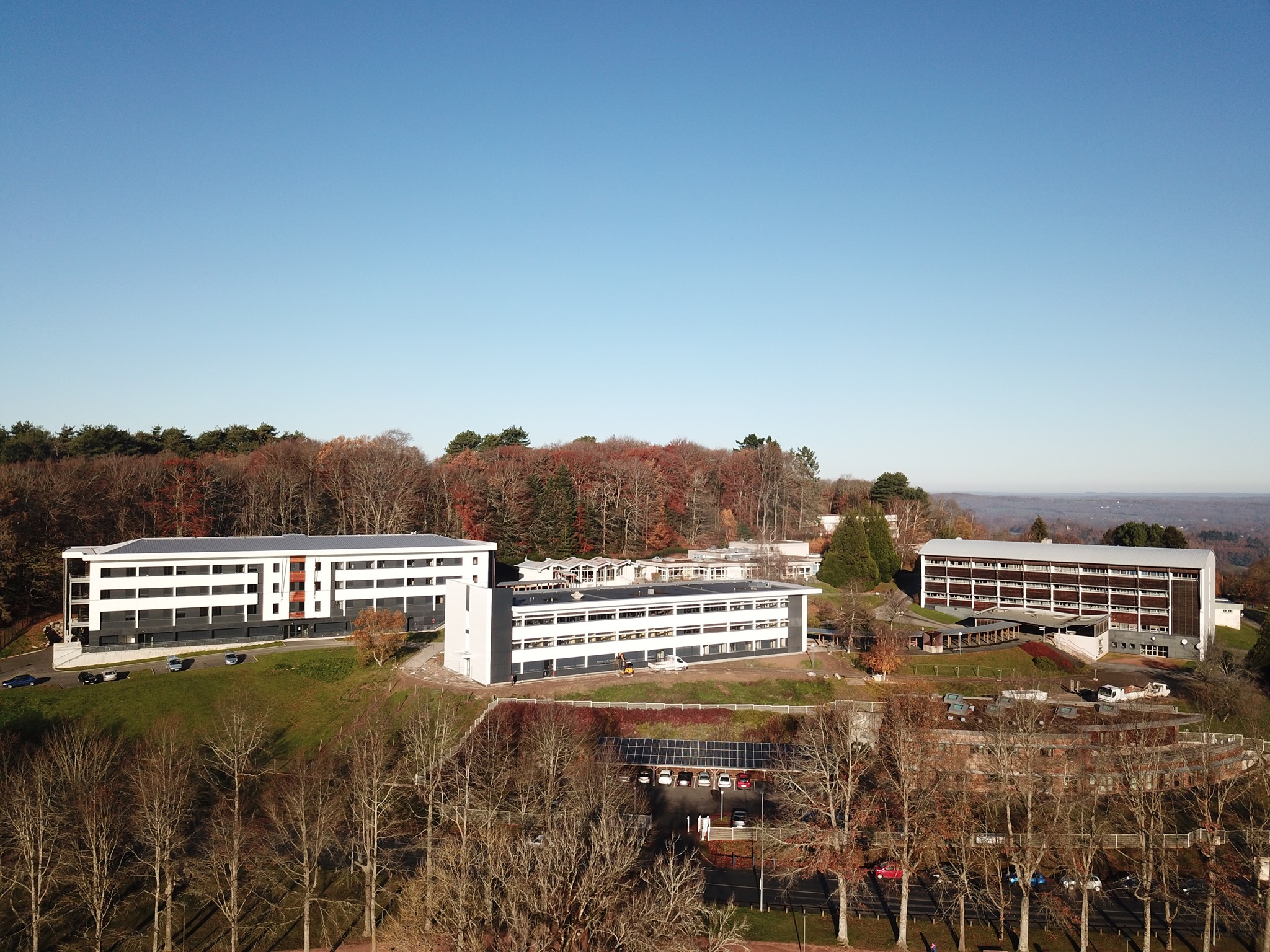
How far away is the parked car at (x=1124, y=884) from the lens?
29.7 m

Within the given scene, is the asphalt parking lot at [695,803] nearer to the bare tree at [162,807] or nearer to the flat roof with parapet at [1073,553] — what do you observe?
the bare tree at [162,807]

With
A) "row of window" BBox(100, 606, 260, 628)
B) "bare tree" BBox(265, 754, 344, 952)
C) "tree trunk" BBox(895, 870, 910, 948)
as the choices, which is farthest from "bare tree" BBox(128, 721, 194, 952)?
"tree trunk" BBox(895, 870, 910, 948)

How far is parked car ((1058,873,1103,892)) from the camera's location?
28438 mm

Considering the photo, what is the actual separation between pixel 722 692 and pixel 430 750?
16044 millimetres

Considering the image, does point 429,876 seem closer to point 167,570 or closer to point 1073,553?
point 167,570

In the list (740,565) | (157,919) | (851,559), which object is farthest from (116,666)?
(851,559)

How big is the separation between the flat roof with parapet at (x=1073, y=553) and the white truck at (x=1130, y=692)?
39.9ft

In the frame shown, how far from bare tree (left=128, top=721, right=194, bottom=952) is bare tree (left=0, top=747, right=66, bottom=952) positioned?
7.75 ft

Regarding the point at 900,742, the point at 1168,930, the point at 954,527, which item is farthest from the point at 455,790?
the point at 954,527

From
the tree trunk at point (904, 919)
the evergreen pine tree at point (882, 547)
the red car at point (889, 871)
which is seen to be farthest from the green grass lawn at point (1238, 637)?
the tree trunk at point (904, 919)

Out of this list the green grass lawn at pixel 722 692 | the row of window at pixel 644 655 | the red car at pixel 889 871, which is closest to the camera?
the red car at pixel 889 871

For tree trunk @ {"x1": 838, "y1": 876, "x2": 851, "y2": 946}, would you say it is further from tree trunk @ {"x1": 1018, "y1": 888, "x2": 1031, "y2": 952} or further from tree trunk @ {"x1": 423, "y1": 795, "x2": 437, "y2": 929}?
tree trunk @ {"x1": 423, "y1": 795, "x2": 437, "y2": 929}

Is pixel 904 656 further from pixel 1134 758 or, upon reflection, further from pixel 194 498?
pixel 194 498

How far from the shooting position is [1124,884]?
29.8 meters
